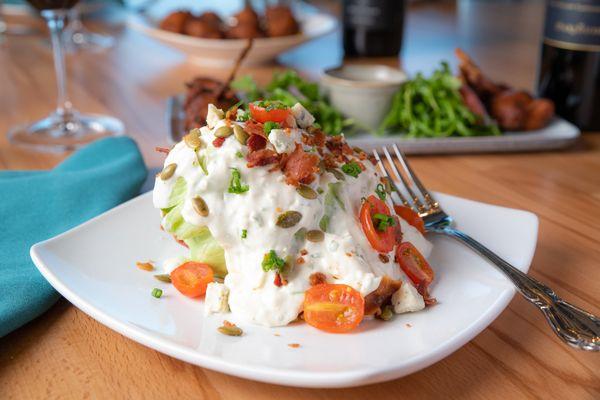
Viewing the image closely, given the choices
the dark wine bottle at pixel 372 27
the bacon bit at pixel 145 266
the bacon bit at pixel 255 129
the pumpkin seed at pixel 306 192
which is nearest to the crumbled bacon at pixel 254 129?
the bacon bit at pixel 255 129

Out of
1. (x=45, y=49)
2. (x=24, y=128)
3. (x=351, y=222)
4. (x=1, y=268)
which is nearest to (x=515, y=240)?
(x=351, y=222)

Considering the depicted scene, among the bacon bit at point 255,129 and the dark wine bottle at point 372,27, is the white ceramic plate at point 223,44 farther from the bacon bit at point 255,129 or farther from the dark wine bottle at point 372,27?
the bacon bit at point 255,129

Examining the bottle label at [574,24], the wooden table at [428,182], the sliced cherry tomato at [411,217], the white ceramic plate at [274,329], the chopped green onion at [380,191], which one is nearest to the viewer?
the white ceramic plate at [274,329]

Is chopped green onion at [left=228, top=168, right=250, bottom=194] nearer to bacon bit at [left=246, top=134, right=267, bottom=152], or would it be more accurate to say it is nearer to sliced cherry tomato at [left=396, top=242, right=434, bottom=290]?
bacon bit at [left=246, top=134, right=267, bottom=152]

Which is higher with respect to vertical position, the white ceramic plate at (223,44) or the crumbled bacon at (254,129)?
the crumbled bacon at (254,129)

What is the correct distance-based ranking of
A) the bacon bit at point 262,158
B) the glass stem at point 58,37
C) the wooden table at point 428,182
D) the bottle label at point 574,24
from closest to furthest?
the wooden table at point 428,182 → the bacon bit at point 262,158 → the bottle label at point 574,24 → the glass stem at point 58,37

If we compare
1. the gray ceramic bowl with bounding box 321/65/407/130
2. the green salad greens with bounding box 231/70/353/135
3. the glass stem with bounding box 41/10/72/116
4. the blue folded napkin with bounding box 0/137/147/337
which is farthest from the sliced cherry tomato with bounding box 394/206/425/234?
the glass stem with bounding box 41/10/72/116
